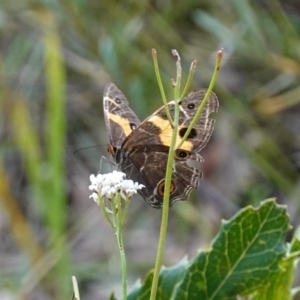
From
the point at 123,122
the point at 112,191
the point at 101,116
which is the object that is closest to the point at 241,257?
the point at 112,191

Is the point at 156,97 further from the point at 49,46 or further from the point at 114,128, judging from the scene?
the point at 114,128

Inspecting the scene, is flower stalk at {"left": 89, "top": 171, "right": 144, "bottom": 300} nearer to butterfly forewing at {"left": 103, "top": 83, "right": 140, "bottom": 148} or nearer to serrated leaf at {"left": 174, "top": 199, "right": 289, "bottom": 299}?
serrated leaf at {"left": 174, "top": 199, "right": 289, "bottom": 299}

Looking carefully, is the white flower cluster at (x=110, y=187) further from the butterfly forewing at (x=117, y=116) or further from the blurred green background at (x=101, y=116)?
the blurred green background at (x=101, y=116)

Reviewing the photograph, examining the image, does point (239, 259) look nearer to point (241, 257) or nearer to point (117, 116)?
point (241, 257)

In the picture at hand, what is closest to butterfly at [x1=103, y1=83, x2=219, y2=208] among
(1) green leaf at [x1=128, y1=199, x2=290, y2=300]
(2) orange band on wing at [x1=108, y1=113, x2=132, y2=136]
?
(2) orange band on wing at [x1=108, y1=113, x2=132, y2=136]

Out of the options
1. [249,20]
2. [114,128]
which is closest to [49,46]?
[249,20]
